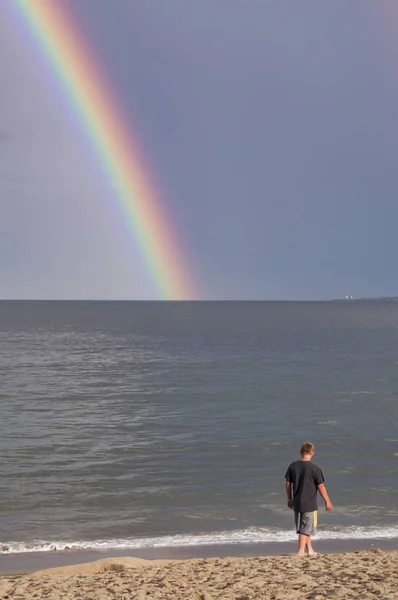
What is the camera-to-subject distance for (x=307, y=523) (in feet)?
38.5

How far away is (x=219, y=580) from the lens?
10.6m

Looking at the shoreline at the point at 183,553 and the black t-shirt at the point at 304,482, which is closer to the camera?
the black t-shirt at the point at 304,482

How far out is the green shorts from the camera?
11613mm

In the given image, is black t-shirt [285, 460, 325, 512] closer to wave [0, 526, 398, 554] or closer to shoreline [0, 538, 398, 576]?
shoreline [0, 538, 398, 576]

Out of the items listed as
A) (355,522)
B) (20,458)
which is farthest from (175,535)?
(20,458)

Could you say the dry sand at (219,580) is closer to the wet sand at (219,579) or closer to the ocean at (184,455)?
the wet sand at (219,579)

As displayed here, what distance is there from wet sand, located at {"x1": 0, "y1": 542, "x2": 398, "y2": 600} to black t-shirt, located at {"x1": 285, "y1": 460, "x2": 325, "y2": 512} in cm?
94

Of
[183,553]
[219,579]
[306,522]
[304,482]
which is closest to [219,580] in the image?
[219,579]

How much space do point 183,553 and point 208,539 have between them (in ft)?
3.61

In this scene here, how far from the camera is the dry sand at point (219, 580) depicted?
378 inches

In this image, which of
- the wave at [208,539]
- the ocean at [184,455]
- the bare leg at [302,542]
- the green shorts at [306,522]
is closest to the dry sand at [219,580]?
the bare leg at [302,542]

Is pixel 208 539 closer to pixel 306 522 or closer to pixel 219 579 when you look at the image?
pixel 306 522

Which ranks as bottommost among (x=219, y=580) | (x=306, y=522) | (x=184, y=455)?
(x=219, y=580)

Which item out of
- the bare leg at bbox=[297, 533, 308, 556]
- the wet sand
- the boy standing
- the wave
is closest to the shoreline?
the wave
